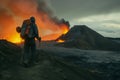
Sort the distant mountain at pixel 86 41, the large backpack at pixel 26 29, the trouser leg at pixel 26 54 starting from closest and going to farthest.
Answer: the trouser leg at pixel 26 54
the large backpack at pixel 26 29
the distant mountain at pixel 86 41

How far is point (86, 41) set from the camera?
77.8 metres

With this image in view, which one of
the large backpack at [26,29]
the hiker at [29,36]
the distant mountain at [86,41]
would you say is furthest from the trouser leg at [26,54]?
the distant mountain at [86,41]

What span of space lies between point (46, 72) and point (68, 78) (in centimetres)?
176

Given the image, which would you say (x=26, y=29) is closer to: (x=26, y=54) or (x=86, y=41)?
(x=26, y=54)

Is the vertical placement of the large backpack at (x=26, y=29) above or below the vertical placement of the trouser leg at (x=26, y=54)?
above

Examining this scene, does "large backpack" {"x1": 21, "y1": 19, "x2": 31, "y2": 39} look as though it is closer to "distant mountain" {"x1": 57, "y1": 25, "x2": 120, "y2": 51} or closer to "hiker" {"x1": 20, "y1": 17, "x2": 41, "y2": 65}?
"hiker" {"x1": 20, "y1": 17, "x2": 41, "y2": 65}

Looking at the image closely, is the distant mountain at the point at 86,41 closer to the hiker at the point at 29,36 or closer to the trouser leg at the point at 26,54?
the hiker at the point at 29,36

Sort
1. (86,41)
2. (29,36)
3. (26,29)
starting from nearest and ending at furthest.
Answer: (29,36)
(26,29)
(86,41)

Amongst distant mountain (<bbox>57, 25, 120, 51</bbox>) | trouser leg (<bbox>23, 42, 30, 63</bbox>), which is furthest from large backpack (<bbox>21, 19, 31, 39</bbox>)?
distant mountain (<bbox>57, 25, 120, 51</bbox>)

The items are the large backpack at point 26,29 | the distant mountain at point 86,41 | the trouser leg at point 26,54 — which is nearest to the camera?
the trouser leg at point 26,54

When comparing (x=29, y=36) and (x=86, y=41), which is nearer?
(x=29, y=36)

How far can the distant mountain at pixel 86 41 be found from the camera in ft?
237

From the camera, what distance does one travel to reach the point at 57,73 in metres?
19.7

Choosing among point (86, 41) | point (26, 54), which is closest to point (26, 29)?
point (26, 54)
